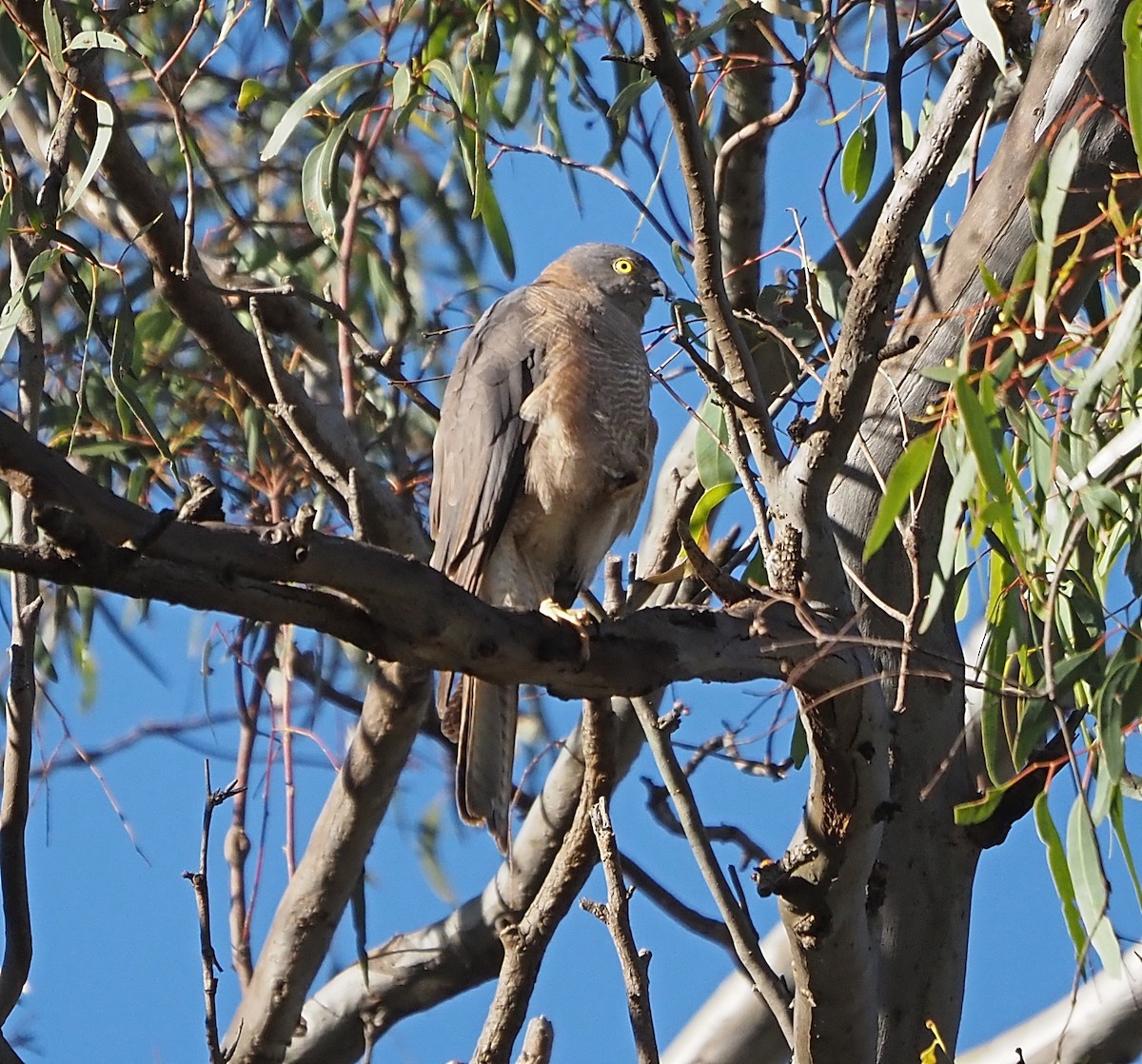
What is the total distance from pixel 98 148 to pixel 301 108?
1.35 feet

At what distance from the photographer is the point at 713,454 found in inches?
113

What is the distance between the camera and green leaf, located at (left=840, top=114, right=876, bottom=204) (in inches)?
125

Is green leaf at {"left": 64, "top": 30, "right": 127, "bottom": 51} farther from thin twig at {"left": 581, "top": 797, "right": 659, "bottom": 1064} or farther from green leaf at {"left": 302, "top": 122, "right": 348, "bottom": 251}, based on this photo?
thin twig at {"left": 581, "top": 797, "right": 659, "bottom": 1064}

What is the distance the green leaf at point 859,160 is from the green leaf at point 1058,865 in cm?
162

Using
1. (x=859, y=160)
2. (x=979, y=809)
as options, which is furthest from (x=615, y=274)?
(x=979, y=809)

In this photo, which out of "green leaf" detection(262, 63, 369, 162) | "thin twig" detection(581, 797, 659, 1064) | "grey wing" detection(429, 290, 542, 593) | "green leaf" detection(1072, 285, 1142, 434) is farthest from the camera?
"grey wing" detection(429, 290, 542, 593)

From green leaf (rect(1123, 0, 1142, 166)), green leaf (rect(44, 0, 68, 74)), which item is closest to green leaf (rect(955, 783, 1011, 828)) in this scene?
green leaf (rect(1123, 0, 1142, 166))

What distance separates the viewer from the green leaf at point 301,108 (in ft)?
9.14

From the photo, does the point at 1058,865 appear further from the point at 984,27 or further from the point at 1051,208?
the point at 984,27

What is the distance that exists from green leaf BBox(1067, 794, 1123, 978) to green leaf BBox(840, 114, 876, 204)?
1652mm

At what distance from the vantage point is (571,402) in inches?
127

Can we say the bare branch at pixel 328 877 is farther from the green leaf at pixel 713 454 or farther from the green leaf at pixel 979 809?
the green leaf at pixel 979 809

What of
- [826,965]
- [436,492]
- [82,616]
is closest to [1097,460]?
[826,965]

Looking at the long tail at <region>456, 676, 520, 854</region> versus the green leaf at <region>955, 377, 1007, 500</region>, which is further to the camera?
the long tail at <region>456, 676, 520, 854</region>
